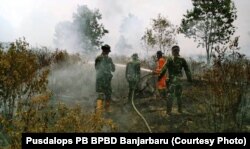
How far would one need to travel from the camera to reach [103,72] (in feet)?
37.1

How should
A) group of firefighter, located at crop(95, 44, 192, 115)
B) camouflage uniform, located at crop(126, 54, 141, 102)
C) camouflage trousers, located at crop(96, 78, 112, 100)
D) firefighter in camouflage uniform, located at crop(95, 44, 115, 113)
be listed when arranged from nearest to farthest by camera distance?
group of firefighter, located at crop(95, 44, 192, 115) → firefighter in camouflage uniform, located at crop(95, 44, 115, 113) → camouflage trousers, located at crop(96, 78, 112, 100) → camouflage uniform, located at crop(126, 54, 141, 102)

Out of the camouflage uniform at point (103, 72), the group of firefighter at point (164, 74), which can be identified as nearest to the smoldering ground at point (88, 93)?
the group of firefighter at point (164, 74)

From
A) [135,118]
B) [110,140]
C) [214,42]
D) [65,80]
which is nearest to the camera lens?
[110,140]

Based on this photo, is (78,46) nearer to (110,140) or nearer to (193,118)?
(193,118)

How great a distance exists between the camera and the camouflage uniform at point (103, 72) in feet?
36.9

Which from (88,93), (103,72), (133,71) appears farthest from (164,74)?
(88,93)

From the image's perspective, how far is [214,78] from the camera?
32.3 ft

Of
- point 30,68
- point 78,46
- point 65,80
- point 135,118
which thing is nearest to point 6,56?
point 30,68

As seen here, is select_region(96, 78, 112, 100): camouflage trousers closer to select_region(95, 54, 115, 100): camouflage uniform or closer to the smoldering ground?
select_region(95, 54, 115, 100): camouflage uniform

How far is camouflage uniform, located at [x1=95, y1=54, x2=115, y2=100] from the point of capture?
11.3m

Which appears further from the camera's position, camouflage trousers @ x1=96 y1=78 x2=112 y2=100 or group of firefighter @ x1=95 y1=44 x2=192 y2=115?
camouflage trousers @ x1=96 y1=78 x2=112 y2=100

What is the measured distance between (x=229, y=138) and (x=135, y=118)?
447 centimetres

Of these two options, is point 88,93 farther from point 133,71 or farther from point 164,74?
point 164,74

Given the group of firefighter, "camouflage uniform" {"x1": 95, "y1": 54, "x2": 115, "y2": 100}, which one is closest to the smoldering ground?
the group of firefighter
